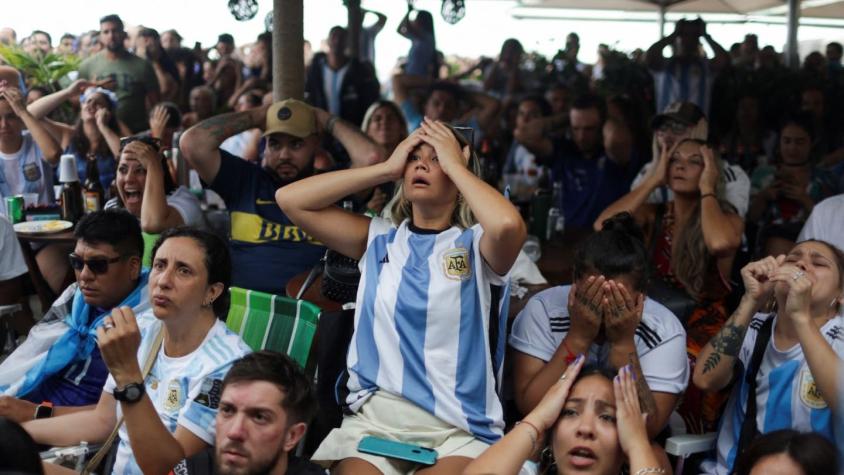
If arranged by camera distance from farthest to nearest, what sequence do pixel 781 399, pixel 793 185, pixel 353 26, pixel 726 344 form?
pixel 353 26, pixel 793 185, pixel 726 344, pixel 781 399

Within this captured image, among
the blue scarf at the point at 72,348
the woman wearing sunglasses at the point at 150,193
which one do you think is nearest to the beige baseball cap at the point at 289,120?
the woman wearing sunglasses at the point at 150,193

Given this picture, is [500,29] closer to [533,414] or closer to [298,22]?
[298,22]

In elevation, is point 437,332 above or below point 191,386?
above

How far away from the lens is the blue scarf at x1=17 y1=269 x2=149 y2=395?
3.12 metres

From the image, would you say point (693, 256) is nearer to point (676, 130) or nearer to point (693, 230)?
point (693, 230)

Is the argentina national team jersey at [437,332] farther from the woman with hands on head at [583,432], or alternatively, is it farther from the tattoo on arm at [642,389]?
the tattoo on arm at [642,389]

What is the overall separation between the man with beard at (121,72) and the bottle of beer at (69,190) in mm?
2433

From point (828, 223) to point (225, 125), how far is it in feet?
9.11

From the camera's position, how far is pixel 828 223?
3.81m

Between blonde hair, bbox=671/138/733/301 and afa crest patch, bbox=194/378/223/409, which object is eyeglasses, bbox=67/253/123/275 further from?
blonde hair, bbox=671/138/733/301

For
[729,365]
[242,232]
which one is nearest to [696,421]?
[729,365]

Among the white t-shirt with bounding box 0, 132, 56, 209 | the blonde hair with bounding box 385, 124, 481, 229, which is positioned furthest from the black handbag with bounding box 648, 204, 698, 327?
the white t-shirt with bounding box 0, 132, 56, 209

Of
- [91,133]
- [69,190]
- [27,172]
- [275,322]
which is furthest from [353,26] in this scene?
[275,322]

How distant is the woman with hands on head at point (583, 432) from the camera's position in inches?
89.8
